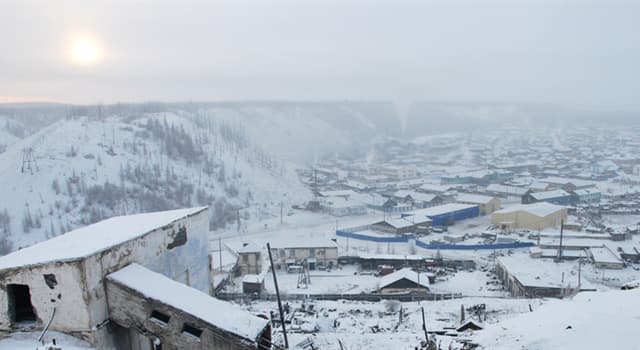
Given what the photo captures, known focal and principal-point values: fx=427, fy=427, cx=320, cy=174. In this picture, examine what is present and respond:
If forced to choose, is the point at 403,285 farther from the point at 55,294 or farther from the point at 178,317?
the point at 55,294

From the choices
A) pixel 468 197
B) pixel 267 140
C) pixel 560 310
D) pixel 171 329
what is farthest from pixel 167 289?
pixel 267 140

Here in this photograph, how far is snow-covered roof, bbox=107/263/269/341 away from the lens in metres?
4.67

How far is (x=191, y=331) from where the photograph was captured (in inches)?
187

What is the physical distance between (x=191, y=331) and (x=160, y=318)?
395mm

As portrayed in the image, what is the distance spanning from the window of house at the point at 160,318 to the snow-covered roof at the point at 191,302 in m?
0.19

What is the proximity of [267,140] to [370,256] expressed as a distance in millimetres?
55226

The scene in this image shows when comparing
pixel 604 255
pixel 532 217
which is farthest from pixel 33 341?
pixel 532 217

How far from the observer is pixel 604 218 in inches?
1168

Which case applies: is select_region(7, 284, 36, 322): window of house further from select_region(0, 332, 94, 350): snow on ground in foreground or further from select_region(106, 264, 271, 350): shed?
select_region(106, 264, 271, 350): shed

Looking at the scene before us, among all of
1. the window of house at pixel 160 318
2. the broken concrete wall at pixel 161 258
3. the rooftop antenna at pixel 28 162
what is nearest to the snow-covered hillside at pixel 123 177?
the rooftop antenna at pixel 28 162

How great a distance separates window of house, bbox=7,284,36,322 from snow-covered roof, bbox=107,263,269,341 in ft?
3.60

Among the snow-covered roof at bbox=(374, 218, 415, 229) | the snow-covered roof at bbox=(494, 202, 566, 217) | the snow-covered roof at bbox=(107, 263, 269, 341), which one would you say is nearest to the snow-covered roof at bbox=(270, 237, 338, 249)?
the snow-covered roof at bbox=(374, 218, 415, 229)

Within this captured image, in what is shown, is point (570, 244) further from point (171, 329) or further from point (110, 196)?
point (110, 196)

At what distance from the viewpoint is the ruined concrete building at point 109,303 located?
15.1ft
